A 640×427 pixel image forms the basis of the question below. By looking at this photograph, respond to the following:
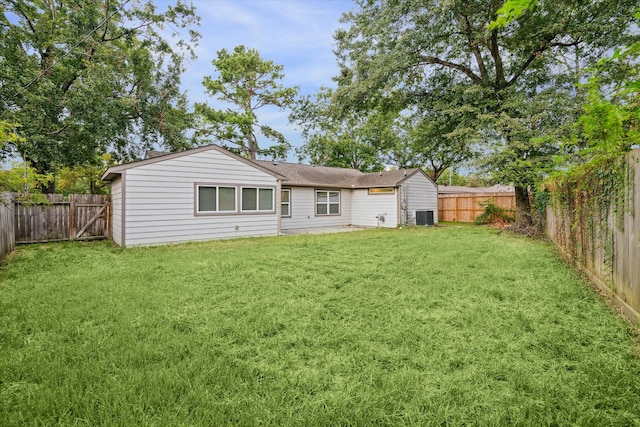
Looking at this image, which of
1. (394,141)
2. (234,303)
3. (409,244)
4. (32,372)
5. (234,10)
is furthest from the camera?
(394,141)

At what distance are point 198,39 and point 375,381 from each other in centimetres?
1924

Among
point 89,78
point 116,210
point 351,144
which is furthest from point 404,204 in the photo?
point 89,78

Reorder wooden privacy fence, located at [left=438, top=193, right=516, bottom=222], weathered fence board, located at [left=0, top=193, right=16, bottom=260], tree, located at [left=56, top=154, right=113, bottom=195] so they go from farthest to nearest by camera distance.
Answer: tree, located at [left=56, top=154, right=113, bottom=195]
wooden privacy fence, located at [left=438, top=193, right=516, bottom=222]
weathered fence board, located at [left=0, top=193, right=16, bottom=260]

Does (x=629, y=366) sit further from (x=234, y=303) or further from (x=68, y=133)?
(x=68, y=133)

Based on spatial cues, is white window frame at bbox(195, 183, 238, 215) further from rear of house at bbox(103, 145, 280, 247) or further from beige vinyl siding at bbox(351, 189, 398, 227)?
beige vinyl siding at bbox(351, 189, 398, 227)

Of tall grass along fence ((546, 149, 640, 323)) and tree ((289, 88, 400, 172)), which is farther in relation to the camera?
tree ((289, 88, 400, 172))

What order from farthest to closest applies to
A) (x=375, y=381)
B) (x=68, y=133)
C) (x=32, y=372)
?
(x=68, y=133)
(x=32, y=372)
(x=375, y=381)

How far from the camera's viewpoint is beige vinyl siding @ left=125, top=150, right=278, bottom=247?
28.8 feet

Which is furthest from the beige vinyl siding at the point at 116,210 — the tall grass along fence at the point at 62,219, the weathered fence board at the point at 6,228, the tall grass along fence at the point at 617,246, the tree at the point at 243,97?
the tree at the point at 243,97

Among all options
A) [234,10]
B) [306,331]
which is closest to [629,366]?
[306,331]

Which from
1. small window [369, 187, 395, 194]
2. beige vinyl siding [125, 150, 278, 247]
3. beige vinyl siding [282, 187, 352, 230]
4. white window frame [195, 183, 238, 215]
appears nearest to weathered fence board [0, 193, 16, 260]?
beige vinyl siding [125, 150, 278, 247]

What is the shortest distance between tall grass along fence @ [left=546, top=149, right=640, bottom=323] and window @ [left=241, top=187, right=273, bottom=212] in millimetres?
9133

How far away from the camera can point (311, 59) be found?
455 inches

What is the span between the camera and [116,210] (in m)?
9.66
